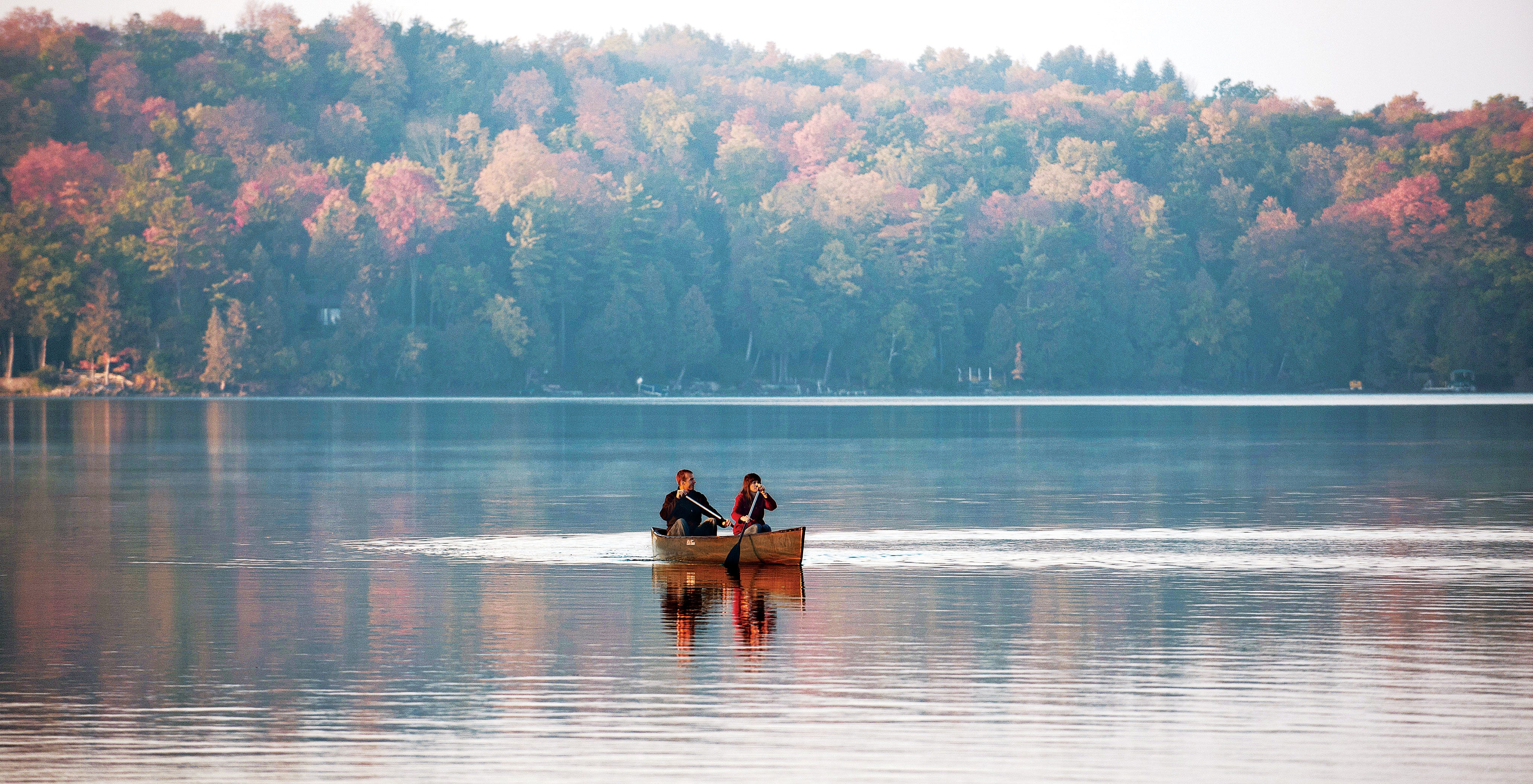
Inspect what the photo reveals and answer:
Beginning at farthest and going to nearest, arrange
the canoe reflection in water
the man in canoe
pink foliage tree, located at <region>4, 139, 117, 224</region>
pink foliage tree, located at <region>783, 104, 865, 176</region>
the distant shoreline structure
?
pink foliage tree, located at <region>783, 104, 865, 176</region>, pink foliage tree, located at <region>4, 139, 117, 224</region>, the distant shoreline structure, the man in canoe, the canoe reflection in water

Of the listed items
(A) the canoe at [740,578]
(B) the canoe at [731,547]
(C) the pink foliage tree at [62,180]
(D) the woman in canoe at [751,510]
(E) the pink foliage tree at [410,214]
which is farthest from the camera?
(E) the pink foliage tree at [410,214]

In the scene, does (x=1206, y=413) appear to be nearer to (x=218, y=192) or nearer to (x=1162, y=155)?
(x=1162, y=155)

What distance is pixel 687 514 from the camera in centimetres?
2317

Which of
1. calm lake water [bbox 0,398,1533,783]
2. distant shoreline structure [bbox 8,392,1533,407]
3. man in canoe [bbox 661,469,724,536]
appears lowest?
calm lake water [bbox 0,398,1533,783]

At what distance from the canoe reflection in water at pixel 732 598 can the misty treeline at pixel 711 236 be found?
9201cm

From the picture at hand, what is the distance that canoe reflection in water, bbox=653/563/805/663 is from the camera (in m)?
17.1

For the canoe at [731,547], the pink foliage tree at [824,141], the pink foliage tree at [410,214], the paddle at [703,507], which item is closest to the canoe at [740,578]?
the canoe at [731,547]

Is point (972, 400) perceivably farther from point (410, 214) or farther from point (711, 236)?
point (410, 214)

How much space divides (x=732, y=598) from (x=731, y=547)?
2.56m

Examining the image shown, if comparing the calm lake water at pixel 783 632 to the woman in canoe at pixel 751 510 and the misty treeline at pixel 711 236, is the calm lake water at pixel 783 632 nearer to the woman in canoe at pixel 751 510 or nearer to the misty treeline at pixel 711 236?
the woman in canoe at pixel 751 510

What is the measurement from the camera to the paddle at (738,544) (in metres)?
22.7

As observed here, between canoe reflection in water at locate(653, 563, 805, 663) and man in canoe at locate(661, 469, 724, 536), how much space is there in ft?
1.57

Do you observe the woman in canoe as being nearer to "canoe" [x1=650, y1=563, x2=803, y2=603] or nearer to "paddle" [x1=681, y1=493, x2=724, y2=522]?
"paddle" [x1=681, y1=493, x2=724, y2=522]

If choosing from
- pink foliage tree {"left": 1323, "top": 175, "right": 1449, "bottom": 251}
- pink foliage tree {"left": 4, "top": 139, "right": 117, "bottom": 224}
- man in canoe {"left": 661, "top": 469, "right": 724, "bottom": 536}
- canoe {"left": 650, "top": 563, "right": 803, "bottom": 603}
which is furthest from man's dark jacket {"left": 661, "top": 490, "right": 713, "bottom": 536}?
pink foliage tree {"left": 1323, "top": 175, "right": 1449, "bottom": 251}
